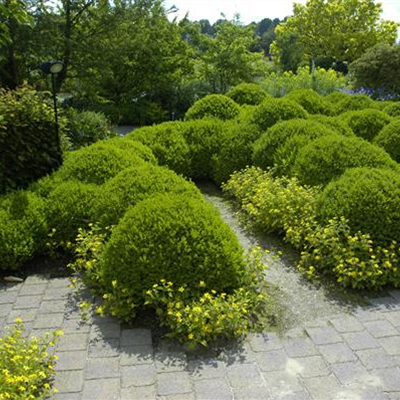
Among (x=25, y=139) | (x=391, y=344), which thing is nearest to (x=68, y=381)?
(x=391, y=344)

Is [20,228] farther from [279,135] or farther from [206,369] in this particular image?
[279,135]

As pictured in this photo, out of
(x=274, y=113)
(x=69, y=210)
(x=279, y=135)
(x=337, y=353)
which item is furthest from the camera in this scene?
(x=274, y=113)

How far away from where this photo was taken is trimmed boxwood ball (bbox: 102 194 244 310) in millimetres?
3318

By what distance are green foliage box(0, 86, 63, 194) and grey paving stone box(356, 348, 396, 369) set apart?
12.9 ft

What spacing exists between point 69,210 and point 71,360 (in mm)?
1827

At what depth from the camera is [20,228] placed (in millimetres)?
4223

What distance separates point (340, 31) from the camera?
2773 centimetres

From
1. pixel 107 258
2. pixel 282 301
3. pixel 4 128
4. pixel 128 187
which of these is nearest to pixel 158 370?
pixel 107 258

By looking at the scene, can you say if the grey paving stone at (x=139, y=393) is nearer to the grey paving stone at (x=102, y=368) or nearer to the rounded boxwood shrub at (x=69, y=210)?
the grey paving stone at (x=102, y=368)

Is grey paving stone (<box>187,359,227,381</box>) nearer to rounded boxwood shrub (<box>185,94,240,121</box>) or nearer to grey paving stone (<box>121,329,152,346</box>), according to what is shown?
grey paving stone (<box>121,329,152,346</box>)

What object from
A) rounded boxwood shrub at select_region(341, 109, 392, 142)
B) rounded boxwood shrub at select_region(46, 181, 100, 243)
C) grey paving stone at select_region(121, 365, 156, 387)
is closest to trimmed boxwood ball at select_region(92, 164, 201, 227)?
rounded boxwood shrub at select_region(46, 181, 100, 243)

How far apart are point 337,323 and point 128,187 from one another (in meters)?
2.13

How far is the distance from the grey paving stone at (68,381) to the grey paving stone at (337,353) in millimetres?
1574

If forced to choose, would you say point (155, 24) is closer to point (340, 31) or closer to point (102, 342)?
point (102, 342)
